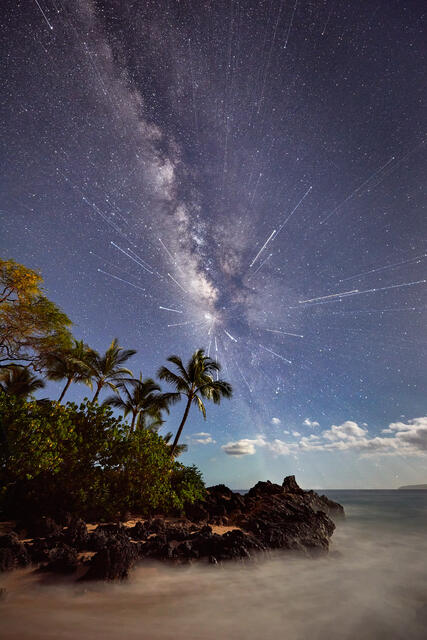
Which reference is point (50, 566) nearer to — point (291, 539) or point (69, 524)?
point (69, 524)

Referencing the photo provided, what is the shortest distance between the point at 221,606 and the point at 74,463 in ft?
21.4

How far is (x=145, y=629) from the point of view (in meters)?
4.69

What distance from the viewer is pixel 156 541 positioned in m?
8.24

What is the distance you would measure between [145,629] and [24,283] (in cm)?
1450

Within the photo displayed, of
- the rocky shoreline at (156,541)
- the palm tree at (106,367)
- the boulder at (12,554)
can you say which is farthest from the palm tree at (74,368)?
the boulder at (12,554)

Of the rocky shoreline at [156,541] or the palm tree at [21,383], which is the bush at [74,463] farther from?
the palm tree at [21,383]

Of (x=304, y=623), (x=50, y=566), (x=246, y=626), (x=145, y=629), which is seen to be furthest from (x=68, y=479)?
(x=304, y=623)

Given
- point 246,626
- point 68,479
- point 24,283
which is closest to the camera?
point 246,626

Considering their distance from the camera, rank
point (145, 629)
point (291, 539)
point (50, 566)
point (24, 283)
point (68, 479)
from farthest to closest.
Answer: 1. point (24, 283)
2. point (291, 539)
3. point (68, 479)
4. point (50, 566)
5. point (145, 629)

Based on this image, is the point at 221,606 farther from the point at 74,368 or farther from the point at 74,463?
the point at 74,368

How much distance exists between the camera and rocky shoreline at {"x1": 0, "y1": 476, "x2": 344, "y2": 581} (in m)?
6.40

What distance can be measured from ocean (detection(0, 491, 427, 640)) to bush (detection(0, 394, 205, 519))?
3388 mm

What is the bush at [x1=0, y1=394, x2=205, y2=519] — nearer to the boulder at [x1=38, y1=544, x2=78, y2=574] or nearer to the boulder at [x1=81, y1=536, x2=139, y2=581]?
the boulder at [x1=38, y1=544, x2=78, y2=574]

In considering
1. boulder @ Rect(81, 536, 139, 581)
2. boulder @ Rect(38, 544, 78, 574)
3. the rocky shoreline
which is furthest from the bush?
boulder @ Rect(81, 536, 139, 581)
